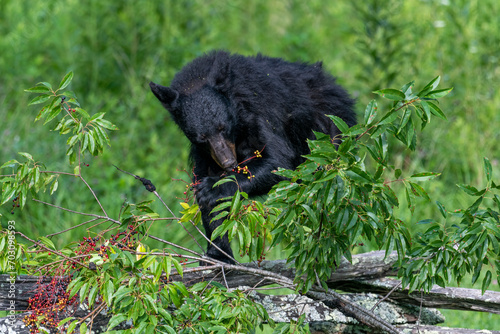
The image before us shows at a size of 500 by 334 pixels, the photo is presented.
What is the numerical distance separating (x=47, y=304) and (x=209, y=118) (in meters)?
1.66

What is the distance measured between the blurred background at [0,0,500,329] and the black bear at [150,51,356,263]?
212 cm

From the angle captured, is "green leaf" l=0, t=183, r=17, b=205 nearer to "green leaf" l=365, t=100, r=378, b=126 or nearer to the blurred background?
"green leaf" l=365, t=100, r=378, b=126

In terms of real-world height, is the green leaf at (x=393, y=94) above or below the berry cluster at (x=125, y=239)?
above

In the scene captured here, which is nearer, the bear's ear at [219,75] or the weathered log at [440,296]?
the weathered log at [440,296]

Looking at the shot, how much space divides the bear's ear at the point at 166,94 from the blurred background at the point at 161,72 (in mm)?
2185

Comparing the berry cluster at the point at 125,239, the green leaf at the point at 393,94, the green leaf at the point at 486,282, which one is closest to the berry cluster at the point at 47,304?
the berry cluster at the point at 125,239

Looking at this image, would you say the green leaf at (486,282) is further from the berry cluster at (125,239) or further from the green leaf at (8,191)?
the green leaf at (8,191)

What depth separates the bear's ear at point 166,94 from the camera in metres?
3.99

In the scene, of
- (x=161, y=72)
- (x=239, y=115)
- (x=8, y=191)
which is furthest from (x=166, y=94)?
(x=161, y=72)

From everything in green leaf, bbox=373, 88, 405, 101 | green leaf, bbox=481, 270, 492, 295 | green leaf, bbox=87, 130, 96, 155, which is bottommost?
green leaf, bbox=481, 270, 492, 295

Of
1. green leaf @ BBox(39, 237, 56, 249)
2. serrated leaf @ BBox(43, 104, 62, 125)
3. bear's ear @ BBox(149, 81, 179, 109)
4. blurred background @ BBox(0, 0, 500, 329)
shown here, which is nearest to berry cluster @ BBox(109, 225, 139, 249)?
green leaf @ BBox(39, 237, 56, 249)

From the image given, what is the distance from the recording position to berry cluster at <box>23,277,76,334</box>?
9.20 feet

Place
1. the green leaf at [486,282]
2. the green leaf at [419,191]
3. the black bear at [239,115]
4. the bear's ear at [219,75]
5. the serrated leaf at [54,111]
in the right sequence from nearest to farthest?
1. the green leaf at [419,191]
2. the green leaf at [486,282]
3. the serrated leaf at [54,111]
4. the black bear at [239,115]
5. the bear's ear at [219,75]

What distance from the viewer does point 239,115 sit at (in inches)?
159
